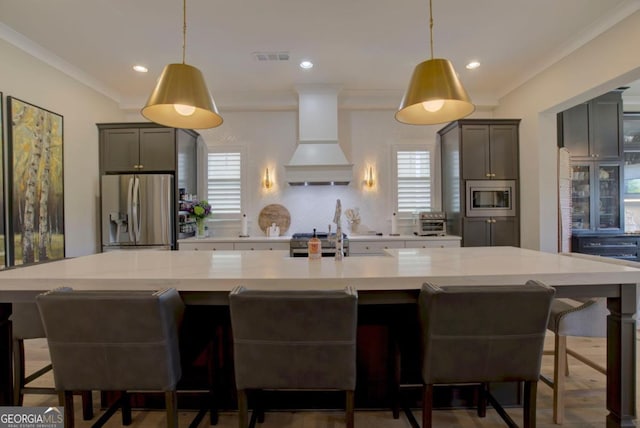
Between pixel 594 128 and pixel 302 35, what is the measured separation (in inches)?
162

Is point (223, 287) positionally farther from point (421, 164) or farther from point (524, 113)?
point (524, 113)

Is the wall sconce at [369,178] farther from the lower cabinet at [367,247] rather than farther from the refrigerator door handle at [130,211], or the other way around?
the refrigerator door handle at [130,211]

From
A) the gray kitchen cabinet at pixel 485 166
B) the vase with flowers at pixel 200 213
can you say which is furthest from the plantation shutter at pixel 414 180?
the vase with flowers at pixel 200 213

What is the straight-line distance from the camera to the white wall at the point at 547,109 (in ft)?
10.0

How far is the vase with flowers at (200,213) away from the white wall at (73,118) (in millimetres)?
1254

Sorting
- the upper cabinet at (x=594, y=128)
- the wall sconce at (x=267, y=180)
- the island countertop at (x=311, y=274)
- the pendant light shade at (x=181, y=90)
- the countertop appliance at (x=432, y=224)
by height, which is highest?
the upper cabinet at (x=594, y=128)

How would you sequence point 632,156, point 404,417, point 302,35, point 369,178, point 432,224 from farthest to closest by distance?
point 369,178 → point 632,156 → point 432,224 → point 302,35 → point 404,417

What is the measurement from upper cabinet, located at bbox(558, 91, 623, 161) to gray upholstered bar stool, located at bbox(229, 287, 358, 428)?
4595 mm

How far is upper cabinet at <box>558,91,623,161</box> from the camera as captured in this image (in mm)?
4273

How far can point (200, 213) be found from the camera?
439 cm

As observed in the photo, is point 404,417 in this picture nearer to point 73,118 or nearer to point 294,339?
point 294,339

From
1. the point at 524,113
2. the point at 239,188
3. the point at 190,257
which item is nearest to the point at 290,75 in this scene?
the point at 239,188

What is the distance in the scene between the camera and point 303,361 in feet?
4.26

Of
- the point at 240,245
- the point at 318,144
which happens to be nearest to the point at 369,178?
the point at 318,144
